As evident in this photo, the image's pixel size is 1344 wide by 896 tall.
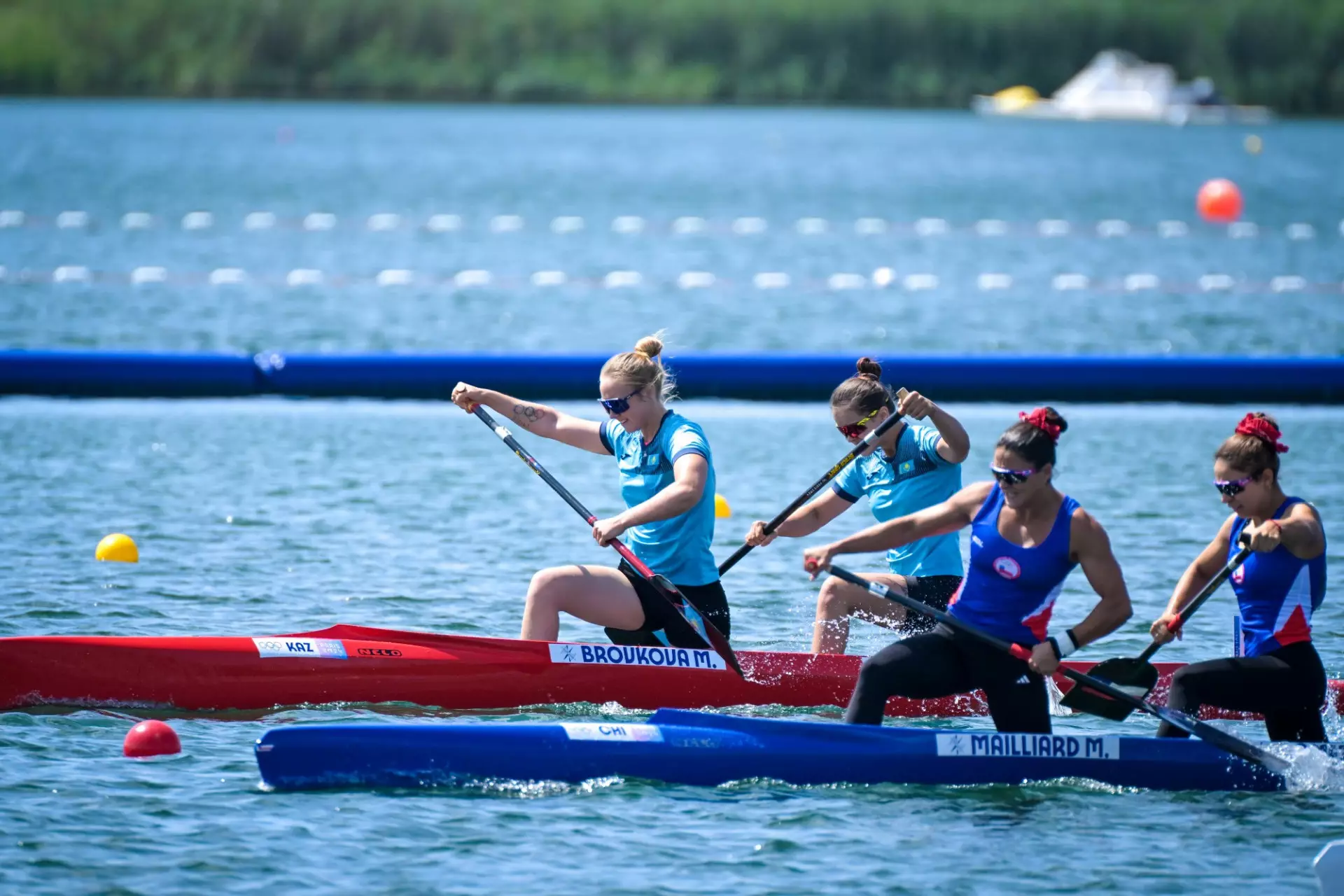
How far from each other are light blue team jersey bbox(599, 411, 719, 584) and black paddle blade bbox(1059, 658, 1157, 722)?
1.49 m

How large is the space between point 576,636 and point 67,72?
84178 millimetres

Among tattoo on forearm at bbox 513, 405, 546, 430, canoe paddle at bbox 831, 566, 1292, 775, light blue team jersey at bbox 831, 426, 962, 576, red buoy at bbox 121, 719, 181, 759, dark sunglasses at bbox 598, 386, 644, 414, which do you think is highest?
A: dark sunglasses at bbox 598, 386, 644, 414

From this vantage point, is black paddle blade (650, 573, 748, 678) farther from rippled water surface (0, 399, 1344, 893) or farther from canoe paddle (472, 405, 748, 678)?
rippled water surface (0, 399, 1344, 893)

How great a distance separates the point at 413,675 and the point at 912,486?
2.06 meters

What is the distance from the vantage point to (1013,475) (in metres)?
6.00

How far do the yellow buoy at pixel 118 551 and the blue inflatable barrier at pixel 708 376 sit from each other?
5097 mm

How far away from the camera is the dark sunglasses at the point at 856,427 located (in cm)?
729

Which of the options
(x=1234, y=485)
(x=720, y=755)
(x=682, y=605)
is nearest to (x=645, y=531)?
(x=682, y=605)

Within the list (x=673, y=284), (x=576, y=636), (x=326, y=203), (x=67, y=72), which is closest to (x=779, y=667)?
(x=576, y=636)

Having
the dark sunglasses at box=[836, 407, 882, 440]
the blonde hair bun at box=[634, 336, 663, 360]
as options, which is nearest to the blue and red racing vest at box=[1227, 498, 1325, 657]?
the dark sunglasses at box=[836, 407, 882, 440]

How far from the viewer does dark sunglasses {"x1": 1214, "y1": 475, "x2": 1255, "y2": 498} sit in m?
6.31

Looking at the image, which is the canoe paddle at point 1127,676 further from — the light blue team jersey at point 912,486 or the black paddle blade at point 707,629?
the black paddle blade at point 707,629

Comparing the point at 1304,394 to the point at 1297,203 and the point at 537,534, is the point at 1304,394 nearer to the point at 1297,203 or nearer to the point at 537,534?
the point at 537,534

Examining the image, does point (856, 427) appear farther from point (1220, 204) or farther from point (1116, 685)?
point (1220, 204)
